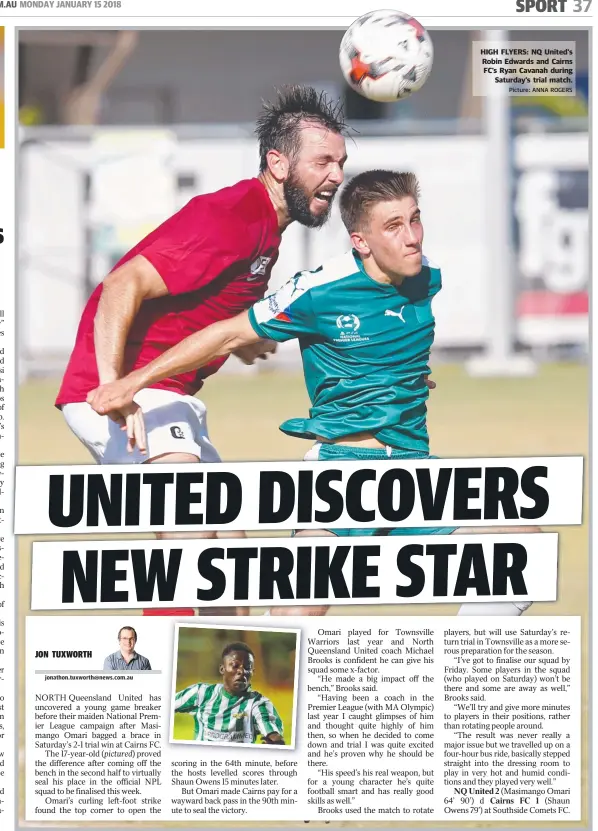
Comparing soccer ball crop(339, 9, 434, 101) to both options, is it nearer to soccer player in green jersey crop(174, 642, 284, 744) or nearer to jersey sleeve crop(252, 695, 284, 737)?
soccer player in green jersey crop(174, 642, 284, 744)

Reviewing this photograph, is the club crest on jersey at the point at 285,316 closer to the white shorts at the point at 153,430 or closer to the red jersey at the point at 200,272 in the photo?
the red jersey at the point at 200,272

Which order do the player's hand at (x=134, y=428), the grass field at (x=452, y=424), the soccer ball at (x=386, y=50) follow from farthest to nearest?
the grass field at (x=452, y=424) → the player's hand at (x=134, y=428) → the soccer ball at (x=386, y=50)

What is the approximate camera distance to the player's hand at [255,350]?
4.33 metres

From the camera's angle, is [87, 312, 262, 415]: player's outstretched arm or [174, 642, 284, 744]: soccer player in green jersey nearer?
[174, 642, 284, 744]: soccer player in green jersey

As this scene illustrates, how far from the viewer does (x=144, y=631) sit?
416 centimetres

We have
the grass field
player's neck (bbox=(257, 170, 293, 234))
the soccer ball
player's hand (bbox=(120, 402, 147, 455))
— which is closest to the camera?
the soccer ball

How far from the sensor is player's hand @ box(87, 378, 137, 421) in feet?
13.9

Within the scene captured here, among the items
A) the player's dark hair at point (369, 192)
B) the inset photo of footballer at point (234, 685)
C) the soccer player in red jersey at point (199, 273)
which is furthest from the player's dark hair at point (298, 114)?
the inset photo of footballer at point (234, 685)

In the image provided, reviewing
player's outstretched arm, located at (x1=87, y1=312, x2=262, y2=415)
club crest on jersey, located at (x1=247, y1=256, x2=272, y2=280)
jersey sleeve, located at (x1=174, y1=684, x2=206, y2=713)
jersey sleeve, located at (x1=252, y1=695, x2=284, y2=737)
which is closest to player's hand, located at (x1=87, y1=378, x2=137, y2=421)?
player's outstretched arm, located at (x1=87, y1=312, x2=262, y2=415)

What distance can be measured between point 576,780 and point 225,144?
18.3 ft

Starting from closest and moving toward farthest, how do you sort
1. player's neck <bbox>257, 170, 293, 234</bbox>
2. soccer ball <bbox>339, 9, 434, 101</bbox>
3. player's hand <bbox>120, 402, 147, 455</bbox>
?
soccer ball <bbox>339, 9, 434, 101</bbox>, player's hand <bbox>120, 402, 147, 455</bbox>, player's neck <bbox>257, 170, 293, 234</bbox>

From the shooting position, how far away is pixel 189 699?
414 centimetres

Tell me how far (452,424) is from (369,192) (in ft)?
21.1

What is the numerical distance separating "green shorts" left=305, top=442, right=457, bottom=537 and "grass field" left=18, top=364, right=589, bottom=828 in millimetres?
229
